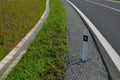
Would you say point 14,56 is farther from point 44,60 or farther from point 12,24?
point 12,24

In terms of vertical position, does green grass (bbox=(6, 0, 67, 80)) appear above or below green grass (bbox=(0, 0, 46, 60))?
above

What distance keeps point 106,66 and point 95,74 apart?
0.67 metres

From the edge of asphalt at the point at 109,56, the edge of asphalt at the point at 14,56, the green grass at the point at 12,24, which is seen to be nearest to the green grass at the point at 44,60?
the edge of asphalt at the point at 14,56

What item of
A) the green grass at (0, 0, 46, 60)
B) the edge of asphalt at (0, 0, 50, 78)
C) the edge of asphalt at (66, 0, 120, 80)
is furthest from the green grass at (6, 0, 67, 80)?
the edge of asphalt at (66, 0, 120, 80)

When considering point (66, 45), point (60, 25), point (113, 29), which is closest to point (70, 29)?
point (60, 25)

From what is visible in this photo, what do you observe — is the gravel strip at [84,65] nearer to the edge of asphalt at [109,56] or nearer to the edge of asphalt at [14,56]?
the edge of asphalt at [109,56]

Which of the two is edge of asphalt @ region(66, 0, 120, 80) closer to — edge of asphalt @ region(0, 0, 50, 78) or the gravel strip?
the gravel strip

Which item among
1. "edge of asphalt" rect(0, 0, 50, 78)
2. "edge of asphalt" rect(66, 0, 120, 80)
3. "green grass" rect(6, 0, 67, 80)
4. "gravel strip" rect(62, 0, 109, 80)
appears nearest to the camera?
"gravel strip" rect(62, 0, 109, 80)

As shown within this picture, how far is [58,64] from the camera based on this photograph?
805 centimetres

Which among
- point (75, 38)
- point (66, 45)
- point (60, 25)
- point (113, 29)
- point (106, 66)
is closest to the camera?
point (106, 66)

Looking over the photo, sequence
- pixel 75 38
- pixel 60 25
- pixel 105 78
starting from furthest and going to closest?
pixel 60 25
pixel 75 38
pixel 105 78

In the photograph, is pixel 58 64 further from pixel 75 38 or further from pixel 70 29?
pixel 70 29

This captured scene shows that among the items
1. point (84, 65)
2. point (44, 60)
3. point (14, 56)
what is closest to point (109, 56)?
point (84, 65)

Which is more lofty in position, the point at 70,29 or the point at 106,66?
the point at 106,66
